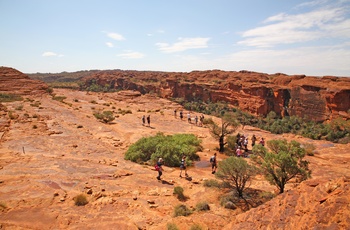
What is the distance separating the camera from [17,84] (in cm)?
4828

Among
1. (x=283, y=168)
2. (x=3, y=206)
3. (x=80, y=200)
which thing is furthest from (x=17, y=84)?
(x=283, y=168)

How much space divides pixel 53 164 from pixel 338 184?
13.7m

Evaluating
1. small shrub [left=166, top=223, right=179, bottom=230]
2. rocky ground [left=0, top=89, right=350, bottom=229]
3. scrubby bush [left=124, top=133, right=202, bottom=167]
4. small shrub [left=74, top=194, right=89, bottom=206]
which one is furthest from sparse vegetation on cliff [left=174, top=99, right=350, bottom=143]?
small shrub [left=166, top=223, right=179, bottom=230]

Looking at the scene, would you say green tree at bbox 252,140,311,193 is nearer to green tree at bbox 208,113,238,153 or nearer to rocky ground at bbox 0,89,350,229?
rocky ground at bbox 0,89,350,229

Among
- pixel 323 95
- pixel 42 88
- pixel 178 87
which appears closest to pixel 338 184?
pixel 42 88

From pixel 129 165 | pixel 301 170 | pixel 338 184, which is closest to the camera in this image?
pixel 338 184

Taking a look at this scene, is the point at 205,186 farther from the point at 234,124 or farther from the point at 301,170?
the point at 234,124

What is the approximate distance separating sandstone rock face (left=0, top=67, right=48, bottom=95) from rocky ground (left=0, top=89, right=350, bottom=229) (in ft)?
93.3

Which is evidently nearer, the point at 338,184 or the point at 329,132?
the point at 338,184

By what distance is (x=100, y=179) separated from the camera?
41.2ft

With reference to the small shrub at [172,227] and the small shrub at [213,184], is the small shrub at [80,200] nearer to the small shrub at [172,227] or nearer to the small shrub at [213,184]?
the small shrub at [172,227]

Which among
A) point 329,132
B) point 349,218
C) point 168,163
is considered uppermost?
point 349,218

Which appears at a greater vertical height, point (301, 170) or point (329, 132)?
point (301, 170)

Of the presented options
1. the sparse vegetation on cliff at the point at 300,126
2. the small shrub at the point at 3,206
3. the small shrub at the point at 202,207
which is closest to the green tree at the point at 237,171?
the small shrub at the point at 202,207
